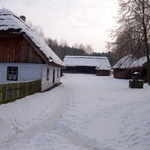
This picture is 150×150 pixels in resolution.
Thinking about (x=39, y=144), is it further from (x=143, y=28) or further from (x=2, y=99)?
(x=143, y=28)

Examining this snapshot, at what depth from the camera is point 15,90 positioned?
14766 mm

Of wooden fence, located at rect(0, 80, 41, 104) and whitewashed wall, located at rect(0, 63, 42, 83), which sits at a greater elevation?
whitewashed wall, located at rect(0, 63, 42, 83)

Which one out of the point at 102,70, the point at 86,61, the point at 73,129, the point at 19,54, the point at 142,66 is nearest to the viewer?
the point at 73,129

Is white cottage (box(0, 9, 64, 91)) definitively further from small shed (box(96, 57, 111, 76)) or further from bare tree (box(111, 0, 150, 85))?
small shed (box(96, 57, 111, 76))

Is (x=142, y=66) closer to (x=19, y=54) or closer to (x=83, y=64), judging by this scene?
(x=19, y=54)

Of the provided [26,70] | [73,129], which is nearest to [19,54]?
[26,70]

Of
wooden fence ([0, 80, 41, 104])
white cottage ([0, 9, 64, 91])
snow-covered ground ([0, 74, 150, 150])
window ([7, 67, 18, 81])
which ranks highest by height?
white cottage ([0, 9, 64, 91])

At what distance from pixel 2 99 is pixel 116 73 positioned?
1737 inches

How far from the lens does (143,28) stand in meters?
27.8

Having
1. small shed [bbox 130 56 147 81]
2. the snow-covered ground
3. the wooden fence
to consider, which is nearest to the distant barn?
small shed [bbox 130 56 147 81]

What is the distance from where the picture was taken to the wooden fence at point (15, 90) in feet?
43.8

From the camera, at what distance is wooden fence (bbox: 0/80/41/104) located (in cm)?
1335

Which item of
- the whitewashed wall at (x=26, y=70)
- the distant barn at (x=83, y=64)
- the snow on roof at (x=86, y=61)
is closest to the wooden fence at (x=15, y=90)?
the whitewashed wall at (x=26, y=70)

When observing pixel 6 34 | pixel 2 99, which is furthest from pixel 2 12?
pixel 2 99
